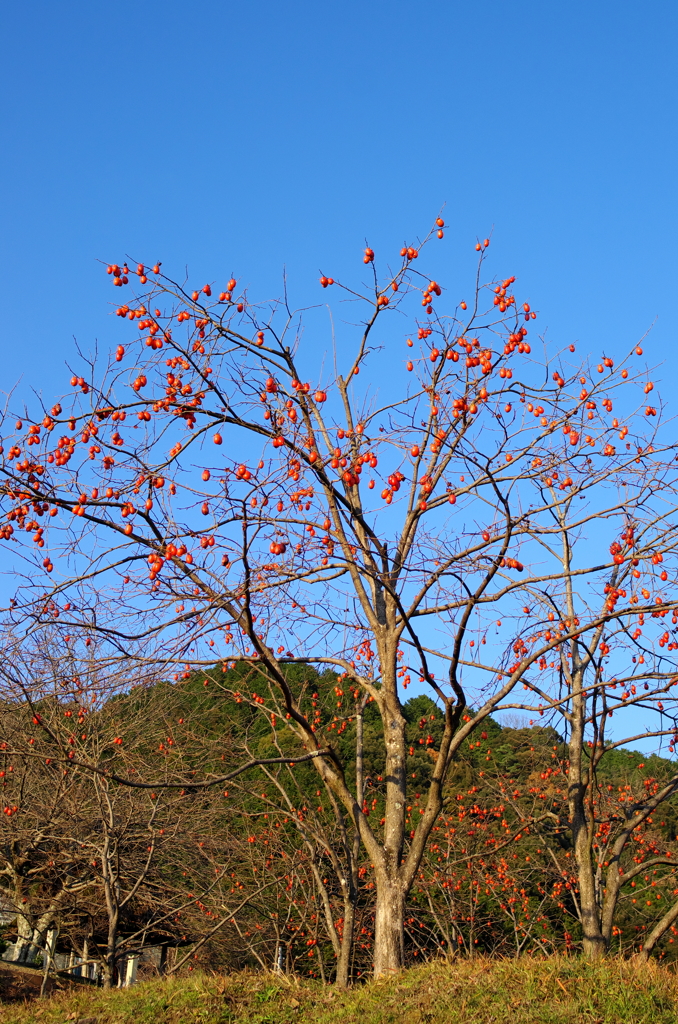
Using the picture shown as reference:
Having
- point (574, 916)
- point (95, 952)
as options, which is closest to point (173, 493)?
point (574, 916)

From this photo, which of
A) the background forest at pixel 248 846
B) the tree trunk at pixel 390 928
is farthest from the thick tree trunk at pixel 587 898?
the tree trunk at pixel 390 928

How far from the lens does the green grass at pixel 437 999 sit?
14.3 ft

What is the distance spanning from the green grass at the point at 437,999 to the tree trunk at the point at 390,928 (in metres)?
0.17

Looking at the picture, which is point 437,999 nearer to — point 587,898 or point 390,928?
point 390,928

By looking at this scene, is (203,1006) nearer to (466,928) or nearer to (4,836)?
(4,836)

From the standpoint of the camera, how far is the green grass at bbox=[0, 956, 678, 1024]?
4.35 meters

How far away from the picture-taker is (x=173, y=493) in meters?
5.56

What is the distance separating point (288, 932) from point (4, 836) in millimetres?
5830

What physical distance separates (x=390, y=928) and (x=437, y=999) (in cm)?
75

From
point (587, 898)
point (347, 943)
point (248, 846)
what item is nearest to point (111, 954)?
point (347, 943)

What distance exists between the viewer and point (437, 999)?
4.73 m

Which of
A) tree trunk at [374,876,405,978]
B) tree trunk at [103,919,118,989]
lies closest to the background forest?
tree trunk at [103,919,118,989]

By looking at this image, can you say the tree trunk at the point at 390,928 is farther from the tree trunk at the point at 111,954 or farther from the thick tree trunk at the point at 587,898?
the tree trunk at the point at 111,954

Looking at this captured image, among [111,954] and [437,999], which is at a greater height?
[437,999]
